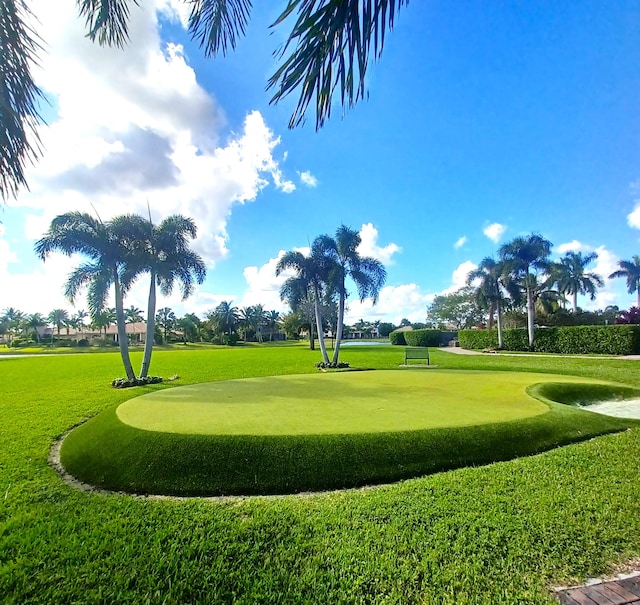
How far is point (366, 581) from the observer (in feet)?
8.01

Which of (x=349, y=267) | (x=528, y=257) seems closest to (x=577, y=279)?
(x=528, y=257)

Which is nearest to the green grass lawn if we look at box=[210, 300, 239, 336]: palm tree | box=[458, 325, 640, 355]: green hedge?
box=[458, 325, 640, 355]: green hedge

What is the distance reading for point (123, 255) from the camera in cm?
1341

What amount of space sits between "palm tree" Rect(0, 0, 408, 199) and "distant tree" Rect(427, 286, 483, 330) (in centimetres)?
5937

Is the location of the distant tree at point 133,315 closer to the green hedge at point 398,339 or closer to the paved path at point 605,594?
the green hedge at point 398,339

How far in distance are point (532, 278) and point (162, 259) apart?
26.6 meters

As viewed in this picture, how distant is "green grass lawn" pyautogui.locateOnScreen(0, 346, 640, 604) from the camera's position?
2.39m

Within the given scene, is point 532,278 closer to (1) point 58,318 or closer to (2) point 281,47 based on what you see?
(2) point 281,47

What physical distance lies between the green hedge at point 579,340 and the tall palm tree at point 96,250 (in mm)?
26317

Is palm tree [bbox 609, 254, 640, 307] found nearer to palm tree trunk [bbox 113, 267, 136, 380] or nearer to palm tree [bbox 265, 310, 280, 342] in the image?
palm tree trunk [bbox 113, 267, 136, 380]

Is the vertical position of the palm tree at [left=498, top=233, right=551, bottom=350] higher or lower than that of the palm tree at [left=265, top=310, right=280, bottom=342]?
higher

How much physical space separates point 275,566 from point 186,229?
13.9 m

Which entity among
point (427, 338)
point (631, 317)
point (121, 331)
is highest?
point (631, 317)

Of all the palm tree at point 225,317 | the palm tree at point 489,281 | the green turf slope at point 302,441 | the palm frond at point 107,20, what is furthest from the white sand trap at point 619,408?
the palm tree at point 225,317
